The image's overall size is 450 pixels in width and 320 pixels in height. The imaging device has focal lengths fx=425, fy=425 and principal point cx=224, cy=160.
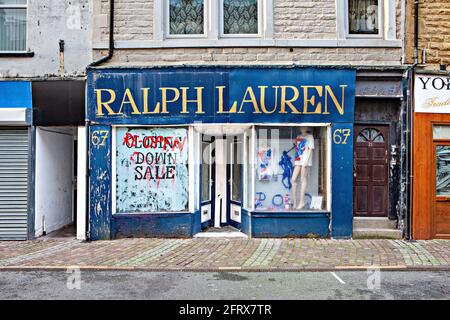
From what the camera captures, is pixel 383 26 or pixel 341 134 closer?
pixel 341 134

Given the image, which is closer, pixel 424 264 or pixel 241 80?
pixel 424 264

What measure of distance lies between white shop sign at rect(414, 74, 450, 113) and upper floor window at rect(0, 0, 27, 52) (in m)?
8.91

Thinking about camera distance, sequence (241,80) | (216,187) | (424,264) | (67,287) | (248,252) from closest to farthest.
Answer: (67,287)
(424,264)
(248,252)
(241,80)
(216,187)

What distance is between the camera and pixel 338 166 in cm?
943

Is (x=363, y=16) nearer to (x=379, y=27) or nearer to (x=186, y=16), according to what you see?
(x=379, y=27)

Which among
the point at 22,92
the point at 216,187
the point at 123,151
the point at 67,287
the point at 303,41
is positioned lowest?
the point at 67,287

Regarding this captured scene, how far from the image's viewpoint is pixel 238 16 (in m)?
9.83

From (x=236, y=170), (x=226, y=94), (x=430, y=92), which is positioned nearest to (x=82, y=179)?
(x=236, y=170)

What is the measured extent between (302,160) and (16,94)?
6594mm

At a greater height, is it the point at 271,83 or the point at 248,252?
the point at 271,83

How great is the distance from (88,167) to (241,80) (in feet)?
12.8

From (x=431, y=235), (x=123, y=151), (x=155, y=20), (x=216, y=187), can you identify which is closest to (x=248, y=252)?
(x=216, y=187)

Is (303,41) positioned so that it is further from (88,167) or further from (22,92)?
(22,92)

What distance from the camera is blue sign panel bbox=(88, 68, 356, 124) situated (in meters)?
9.37
